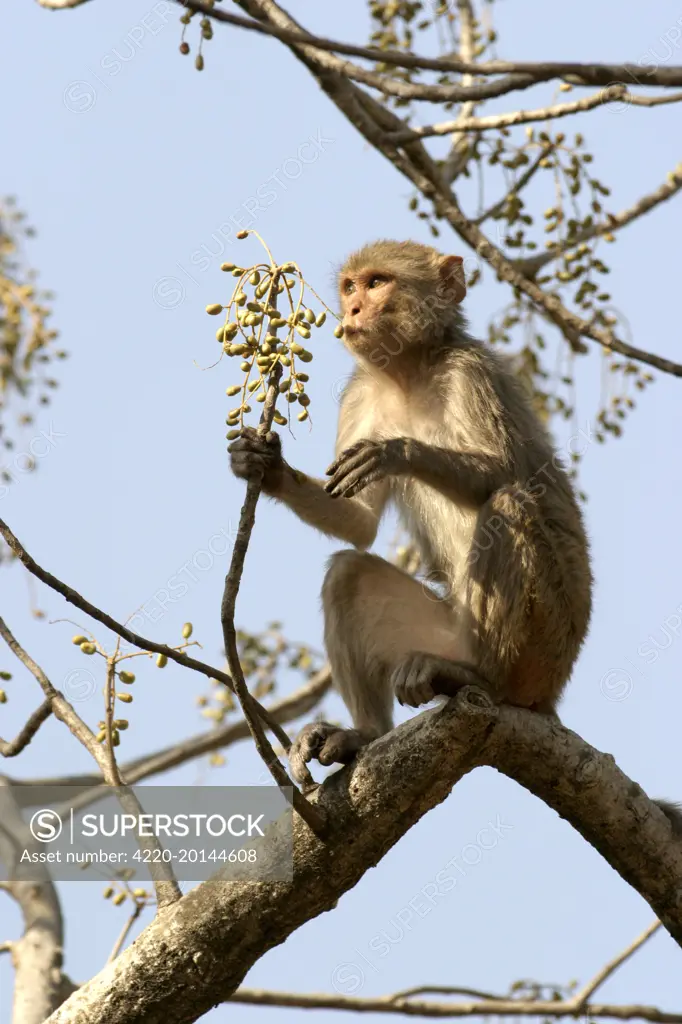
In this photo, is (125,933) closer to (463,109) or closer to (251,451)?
(251,451)

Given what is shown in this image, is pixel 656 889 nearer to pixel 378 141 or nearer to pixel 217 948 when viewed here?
pixel 217 948

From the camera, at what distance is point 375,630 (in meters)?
6.66

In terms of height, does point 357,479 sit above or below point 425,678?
above

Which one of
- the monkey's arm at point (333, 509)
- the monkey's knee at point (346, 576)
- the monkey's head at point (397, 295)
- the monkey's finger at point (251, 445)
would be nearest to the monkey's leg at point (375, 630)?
the monkey's knee at point (346, 576)

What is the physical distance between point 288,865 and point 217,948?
1.36ft

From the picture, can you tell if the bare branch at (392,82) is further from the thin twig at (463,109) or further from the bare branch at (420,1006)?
the bare branch at (420,1006)

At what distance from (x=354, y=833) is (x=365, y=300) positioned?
3295 millimetres

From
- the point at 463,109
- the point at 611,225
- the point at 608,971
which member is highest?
the point at 463,109

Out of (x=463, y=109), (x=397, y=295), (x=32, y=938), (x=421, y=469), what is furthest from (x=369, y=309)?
(x=32, y=938)

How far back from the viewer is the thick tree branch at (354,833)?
500cm

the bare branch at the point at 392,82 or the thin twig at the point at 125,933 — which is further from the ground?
the bare branch at the point at 392,82

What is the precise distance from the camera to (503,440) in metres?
6.81

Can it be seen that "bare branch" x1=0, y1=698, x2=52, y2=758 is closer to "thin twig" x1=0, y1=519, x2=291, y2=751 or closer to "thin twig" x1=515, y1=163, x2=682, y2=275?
"thin twig" x1=0, y1=519, x2=291, y2=751

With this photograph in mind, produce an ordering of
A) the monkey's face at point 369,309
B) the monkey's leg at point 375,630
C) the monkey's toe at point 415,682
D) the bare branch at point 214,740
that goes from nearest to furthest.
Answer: the monkey's toe at point 415,682, the monkey's leg at point 375,630, the monkey's face at point 369,309, the bare branch at point 214,740
